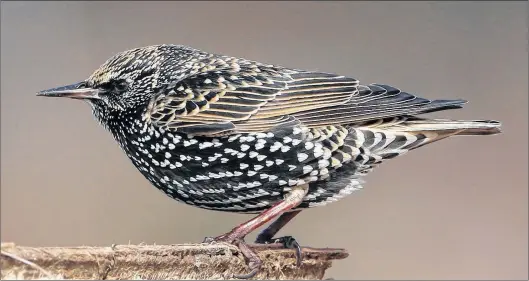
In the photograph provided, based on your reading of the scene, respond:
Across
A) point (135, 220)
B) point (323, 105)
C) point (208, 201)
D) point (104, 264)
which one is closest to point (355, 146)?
point (323, 105)

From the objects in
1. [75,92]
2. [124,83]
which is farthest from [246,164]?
[75,92]

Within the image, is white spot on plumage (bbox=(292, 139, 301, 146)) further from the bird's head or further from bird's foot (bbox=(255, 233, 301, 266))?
the bird's head

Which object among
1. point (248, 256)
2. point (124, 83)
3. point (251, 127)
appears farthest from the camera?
point (124, 83)

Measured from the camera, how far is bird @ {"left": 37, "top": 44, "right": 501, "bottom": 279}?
4.01 meters

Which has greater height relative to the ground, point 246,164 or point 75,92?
point 75,92

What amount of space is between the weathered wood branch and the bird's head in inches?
32.6

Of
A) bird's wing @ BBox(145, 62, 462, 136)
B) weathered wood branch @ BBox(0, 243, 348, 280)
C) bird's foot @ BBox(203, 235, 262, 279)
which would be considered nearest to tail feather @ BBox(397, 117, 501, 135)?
bird's wing @ BBox(145, 62, 462, 136)

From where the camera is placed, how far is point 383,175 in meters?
6.61

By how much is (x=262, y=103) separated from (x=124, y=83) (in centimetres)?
58

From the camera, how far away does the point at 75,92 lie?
4117 millimetres

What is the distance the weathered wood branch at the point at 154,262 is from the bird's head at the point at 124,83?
2.72 feet

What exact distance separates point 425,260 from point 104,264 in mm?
3529

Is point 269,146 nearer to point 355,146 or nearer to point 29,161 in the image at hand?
point 355,146

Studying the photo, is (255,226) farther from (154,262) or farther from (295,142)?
(154,262)
